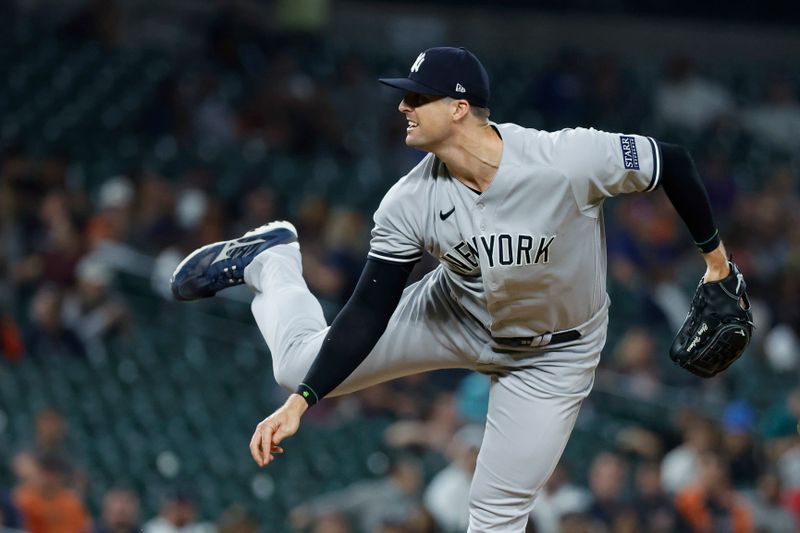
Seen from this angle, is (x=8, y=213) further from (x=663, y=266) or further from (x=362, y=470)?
(x=663, y=266)

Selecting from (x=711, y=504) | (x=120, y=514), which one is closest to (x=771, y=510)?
(x=711, y=504)

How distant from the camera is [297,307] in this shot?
4613 millimetres

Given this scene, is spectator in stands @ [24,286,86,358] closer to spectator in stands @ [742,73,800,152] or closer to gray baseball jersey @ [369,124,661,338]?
gray baseball jersey @ [369,124,661,338]

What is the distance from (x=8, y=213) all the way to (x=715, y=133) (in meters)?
6.58

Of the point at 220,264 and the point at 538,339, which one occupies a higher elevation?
the point at 538,339

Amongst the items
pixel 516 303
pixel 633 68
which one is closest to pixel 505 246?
pixel 516 303

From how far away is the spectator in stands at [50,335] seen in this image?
323 inches

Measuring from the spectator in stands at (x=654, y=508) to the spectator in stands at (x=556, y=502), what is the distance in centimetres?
27

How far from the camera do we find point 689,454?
782cm

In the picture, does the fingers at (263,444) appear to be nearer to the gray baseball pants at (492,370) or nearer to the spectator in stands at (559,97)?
the gray baseball pants at (492,370)

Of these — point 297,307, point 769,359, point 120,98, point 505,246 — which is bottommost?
point 769,359

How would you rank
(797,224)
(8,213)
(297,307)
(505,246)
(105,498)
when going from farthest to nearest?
(797,224)
(8,213)
(105,498)
(297,307)
(505,246)

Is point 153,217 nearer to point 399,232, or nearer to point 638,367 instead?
point 638,367

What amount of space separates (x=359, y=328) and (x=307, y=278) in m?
4.67
